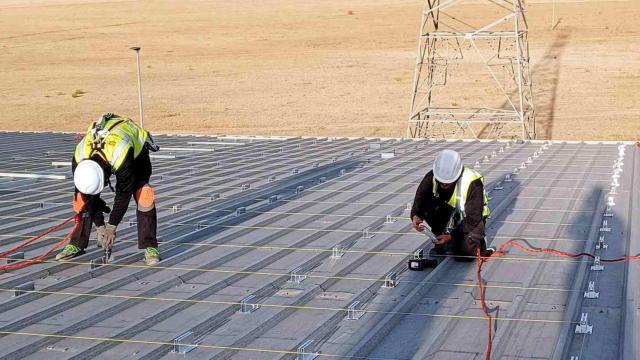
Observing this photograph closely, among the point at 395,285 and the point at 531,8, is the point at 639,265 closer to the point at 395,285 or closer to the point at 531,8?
the point at 395,285

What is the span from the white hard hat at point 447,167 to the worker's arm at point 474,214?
25 centimetres

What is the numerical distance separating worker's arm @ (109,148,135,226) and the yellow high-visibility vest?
5cm

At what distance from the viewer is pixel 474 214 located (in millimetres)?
8305

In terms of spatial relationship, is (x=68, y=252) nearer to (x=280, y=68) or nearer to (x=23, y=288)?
(x=23, y=288)

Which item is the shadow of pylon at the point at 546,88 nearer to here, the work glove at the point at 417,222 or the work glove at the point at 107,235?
the work glove at the point at 417,222

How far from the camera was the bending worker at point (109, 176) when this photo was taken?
802cm

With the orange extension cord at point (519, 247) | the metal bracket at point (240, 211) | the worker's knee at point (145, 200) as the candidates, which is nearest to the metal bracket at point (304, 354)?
the orange extension cord at point (519, 247)

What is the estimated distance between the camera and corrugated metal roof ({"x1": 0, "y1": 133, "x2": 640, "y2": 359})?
6184 millimetres

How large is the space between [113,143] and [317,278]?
220 centimetres

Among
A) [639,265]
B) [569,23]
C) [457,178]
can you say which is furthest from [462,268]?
[569,23]

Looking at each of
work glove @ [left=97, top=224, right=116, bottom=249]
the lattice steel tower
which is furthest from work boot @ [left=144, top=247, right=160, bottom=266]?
the lattice steel tower

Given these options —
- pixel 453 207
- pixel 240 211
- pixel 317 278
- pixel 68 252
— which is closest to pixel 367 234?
pixel 453 207

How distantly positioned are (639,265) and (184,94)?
35916 millimetres

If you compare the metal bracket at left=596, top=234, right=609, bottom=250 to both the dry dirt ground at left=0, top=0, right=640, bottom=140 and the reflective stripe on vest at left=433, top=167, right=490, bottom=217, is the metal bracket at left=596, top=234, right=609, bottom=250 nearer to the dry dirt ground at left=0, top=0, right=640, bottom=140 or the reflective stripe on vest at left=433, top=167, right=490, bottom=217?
the reflective stripe on vest at left=433, top=167, right=490, bottom=217
